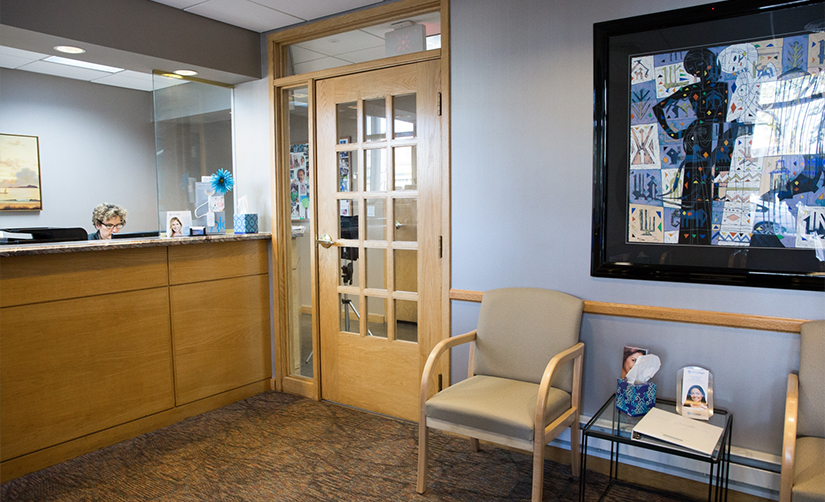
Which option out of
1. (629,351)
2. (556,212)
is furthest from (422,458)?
(556,212)

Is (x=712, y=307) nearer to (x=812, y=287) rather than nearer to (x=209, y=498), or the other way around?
(x=812, y=287)

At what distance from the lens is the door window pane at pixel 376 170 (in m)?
3.21

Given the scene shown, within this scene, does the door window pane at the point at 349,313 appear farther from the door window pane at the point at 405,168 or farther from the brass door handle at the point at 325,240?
the door window pane at the point at 405,168

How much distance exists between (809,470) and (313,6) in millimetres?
3233

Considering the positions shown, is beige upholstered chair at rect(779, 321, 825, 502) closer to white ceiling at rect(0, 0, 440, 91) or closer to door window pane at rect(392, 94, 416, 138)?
door window pane at rect(392, 94, 416, 138)

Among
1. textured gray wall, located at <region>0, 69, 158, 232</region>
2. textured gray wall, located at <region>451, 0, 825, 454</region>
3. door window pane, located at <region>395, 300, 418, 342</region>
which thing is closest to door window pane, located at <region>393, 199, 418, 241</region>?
textured gray wall, located at <region>451, 0, 825, 454</region>

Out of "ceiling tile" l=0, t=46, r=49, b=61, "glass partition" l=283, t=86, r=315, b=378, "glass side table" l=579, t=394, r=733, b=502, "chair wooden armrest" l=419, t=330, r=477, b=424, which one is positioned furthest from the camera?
"ceiling tile" l=0, t=46, r=49, b=61

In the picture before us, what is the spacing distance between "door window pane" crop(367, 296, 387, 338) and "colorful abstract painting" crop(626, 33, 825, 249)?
1504 millimetres

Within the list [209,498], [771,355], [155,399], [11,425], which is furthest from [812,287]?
[11,425]

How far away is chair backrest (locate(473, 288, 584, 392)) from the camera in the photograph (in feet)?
8.04

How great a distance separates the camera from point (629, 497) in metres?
2.32

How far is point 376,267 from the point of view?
3277mm

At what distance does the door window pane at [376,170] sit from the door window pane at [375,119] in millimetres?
89

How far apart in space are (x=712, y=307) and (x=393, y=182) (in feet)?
5.83
